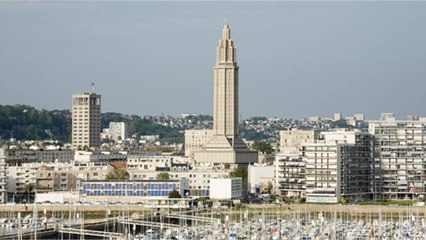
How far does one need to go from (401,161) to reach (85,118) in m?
58.5

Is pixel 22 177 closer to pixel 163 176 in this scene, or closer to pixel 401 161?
pixel 163 176

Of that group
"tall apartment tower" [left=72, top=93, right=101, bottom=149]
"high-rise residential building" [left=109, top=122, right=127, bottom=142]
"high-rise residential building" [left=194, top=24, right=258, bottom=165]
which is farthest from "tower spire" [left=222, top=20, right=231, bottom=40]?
"high-rise residential building" [left=109, top=122, right=127, bottom=142]

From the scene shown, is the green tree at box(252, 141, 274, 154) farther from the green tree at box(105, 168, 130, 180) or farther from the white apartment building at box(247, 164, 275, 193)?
the green tree at box(105, 168, 130, 180)

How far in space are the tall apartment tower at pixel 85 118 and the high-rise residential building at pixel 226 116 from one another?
35730mm

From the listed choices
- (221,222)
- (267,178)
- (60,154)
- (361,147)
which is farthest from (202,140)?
(221,222)

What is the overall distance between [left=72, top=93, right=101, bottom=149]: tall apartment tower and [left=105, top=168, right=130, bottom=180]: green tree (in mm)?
45164

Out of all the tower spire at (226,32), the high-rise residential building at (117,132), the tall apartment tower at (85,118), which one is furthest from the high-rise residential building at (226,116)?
the high-rise residential building at (117,132)

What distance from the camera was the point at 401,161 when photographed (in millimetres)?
98875

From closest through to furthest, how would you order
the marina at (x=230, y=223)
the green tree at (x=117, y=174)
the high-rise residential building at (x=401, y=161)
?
the marina at (x=230, y=223) → the high-rise residential building at (x=401, y=161) → the green tree at (x=117, y=174)

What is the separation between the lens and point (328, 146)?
313 feet

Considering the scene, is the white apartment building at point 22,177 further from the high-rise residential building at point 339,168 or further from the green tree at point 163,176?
the high-rise residential building at point 339,168

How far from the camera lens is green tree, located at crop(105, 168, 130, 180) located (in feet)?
342

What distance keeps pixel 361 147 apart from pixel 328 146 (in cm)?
365

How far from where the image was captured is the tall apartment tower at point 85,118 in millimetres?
152875
